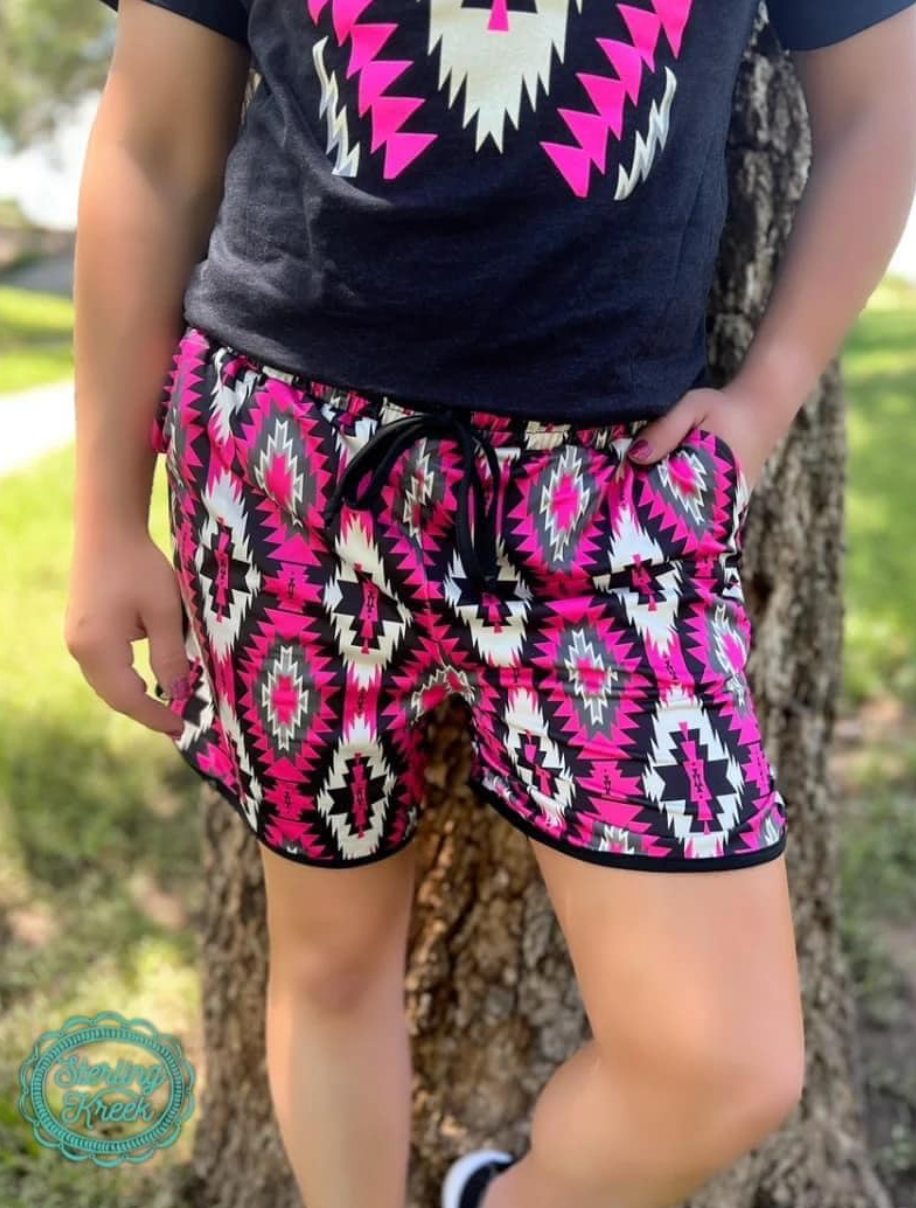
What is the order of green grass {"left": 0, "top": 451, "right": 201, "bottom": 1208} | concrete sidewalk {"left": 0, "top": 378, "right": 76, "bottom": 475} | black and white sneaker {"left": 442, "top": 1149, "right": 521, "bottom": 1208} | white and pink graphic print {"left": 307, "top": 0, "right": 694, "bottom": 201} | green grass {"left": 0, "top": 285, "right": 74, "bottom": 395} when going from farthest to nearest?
1. green grass {"left": 0, "top": 285, "right": 74, "bottom": 395}
2. concrete sidewalk {"left": 0, "top": 378, "right": 76, "bottom": 475}
3. green grass {"left": 0, "top": 451, "right": 201, "bottom": 1208}
4. black and white sneaker {"left": 442, "top": 1149, "right": 521, "bottom": 1208}
5. white and pink graphic print {"left": 307, "top": 0, "right": 694, "bottom": 201}

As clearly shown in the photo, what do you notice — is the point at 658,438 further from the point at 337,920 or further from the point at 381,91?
the point at 337,920

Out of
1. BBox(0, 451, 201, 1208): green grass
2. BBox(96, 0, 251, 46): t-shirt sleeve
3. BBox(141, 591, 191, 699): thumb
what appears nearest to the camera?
BBox(96, 0, 251, 46): t-shirt sleeve

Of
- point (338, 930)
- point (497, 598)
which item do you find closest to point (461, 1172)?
point (338, 930)

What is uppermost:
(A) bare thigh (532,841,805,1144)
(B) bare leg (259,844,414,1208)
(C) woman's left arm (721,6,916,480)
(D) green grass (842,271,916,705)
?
(C) woman's left arm (721,6,916,480)

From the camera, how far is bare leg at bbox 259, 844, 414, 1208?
1447 mm

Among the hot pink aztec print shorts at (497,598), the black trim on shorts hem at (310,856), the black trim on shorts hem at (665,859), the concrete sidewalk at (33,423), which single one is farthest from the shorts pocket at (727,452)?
the concrete sidewalk at (33,423)

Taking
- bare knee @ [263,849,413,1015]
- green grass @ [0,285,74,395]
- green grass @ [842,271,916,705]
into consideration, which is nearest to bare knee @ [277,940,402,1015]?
bare knee @ [263,849,413,1015]

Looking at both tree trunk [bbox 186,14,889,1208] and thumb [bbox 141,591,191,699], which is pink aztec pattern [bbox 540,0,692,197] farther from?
thumb [bbox 141,591,191,699]

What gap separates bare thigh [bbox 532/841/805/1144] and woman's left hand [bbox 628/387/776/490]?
1.29 feet

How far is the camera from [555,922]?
5.61ft

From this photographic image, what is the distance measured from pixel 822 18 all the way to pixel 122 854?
2120 millimetres

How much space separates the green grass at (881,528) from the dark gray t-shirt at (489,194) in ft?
6.23

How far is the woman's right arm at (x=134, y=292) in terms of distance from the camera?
1.30 metres

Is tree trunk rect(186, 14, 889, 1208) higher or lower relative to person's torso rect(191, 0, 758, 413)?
lower
